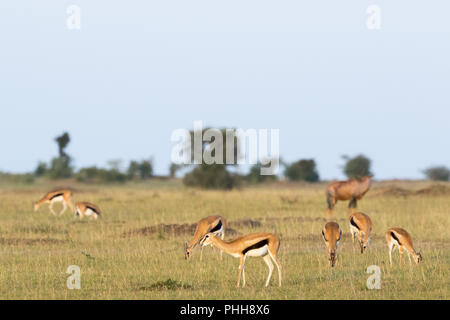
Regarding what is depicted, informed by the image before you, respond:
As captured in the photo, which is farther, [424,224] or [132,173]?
[132,173]

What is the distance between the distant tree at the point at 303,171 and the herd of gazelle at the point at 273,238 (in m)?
42.5

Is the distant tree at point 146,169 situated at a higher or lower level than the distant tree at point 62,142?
lower

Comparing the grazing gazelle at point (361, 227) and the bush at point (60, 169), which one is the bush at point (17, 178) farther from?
the grazing gazelle at point (361, 227)

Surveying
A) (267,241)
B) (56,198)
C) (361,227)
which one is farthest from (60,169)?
(267,241)

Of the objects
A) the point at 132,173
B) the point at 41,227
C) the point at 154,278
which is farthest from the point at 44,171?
the point at 154,278

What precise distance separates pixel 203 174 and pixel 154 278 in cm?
4113

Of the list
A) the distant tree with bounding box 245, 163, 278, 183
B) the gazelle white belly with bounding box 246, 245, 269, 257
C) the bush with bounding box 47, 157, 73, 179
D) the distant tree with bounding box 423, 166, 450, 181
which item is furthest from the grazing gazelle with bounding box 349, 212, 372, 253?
the distant tree with bounding box 423, 166, 450, 181

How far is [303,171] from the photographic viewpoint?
68.7 m

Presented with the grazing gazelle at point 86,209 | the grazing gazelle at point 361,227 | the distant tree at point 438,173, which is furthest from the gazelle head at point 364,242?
the distant tree at point 438,173

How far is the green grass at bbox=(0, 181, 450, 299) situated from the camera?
10430mm

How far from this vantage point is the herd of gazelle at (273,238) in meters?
10.4

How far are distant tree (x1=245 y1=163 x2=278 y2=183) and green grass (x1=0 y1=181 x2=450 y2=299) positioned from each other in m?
38.2
